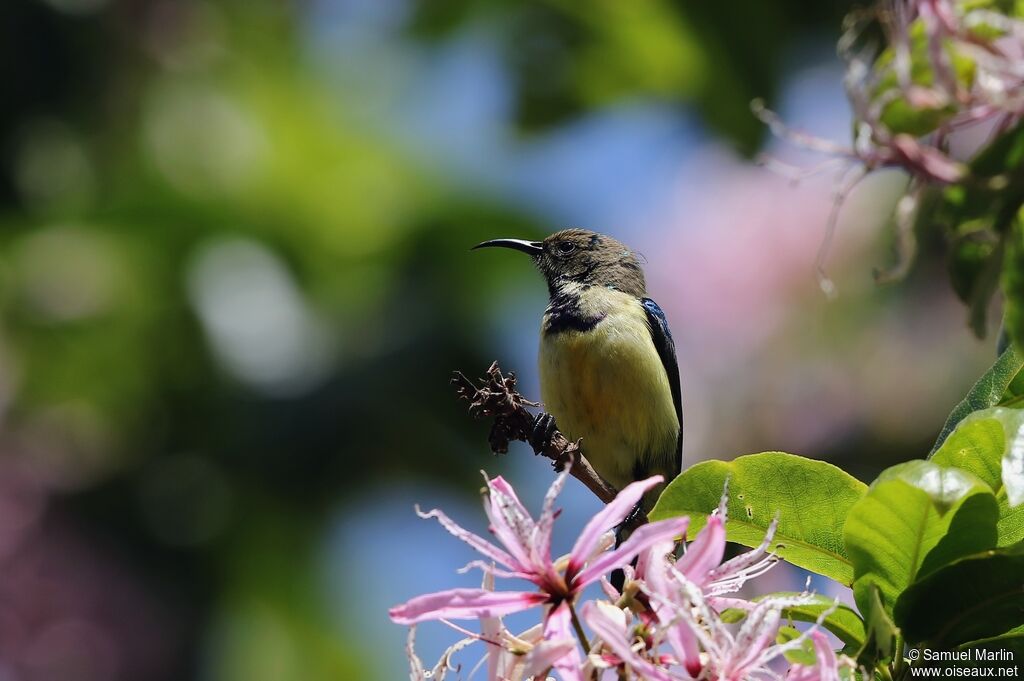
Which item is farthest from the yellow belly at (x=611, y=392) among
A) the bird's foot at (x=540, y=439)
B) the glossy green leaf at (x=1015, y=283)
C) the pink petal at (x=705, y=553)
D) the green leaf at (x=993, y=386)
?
the glossy green leaf at (x=1015, y=283)

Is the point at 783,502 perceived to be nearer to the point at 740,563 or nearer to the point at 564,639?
the point at 740,563

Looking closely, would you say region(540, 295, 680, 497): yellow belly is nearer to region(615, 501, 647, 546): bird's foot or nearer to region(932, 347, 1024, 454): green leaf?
region(615, 501, 647, 546): bird's foot

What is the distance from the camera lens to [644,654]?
1.80 meters

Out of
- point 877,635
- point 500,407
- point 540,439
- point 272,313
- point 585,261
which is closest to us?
point 877,635

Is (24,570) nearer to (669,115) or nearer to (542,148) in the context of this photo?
(542,148)

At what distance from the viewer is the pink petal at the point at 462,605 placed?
1795 mm

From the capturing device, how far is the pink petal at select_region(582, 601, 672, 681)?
1679 millimetres

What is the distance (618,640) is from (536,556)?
0.22m

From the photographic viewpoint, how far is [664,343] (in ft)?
17.2

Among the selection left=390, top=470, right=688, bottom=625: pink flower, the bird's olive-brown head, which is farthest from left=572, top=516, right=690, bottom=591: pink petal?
the bird's olive-brown head

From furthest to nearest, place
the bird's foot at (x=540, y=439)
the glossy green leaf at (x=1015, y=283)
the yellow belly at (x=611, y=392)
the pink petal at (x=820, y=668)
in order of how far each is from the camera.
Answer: the yellow belly at (x=611, y=392), the bird's foot at (x=540, y=439), the pink petal at (x=820, y=668), the glossy green leaf at (x=1015, y=283)

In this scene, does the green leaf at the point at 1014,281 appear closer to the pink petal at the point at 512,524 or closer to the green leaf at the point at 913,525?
the green leaf at the point at 913,525

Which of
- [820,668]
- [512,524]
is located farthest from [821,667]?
[512,524]

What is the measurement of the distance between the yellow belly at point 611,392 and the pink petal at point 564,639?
9.78 ft
